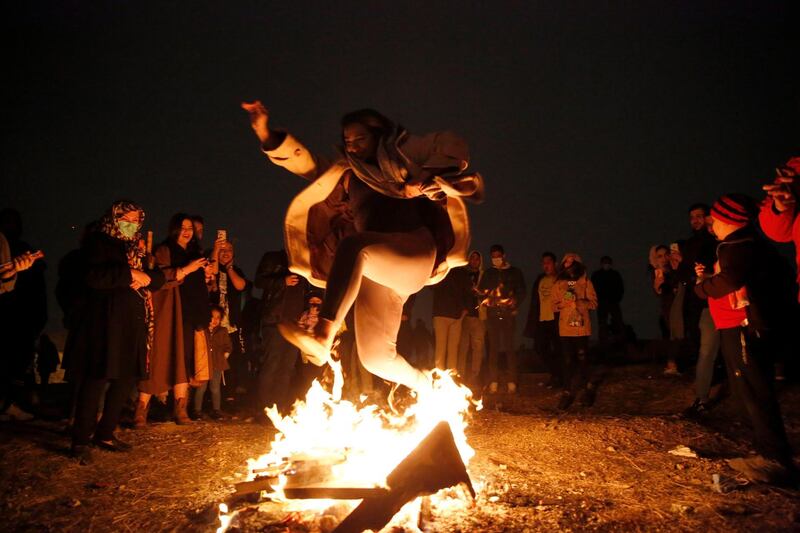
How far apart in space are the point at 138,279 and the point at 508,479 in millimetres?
3644

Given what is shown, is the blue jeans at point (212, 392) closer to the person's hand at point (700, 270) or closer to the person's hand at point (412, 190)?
the person's hand at point (412, 190)

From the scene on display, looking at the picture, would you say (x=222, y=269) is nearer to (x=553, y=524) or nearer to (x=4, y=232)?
(x=4, y=232)

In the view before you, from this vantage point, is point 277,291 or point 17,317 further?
point 277,291

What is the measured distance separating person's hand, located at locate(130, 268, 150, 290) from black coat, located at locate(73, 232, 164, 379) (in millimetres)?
55

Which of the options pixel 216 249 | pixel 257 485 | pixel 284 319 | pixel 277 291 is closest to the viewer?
pixel 257 485

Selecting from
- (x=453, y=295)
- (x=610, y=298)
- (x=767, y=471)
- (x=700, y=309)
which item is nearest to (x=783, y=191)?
(x=767, y=471)

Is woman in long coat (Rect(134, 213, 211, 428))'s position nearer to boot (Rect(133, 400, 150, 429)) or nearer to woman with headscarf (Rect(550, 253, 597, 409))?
boot (Rect(133, 400, 150, 429))

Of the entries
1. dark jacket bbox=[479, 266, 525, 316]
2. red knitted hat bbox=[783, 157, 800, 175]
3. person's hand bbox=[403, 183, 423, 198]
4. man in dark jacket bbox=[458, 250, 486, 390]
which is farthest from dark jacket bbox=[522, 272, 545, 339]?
person's hand bbox=[403, 183, 423, 198]

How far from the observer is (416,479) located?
123 inches

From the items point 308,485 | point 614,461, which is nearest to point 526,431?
point 614,461

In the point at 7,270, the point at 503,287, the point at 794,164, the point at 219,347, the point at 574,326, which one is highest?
the point at 794,164

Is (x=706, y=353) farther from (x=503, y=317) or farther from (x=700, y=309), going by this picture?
(x=503, y=317)

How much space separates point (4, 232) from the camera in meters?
5.72

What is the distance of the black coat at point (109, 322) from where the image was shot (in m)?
4.46
